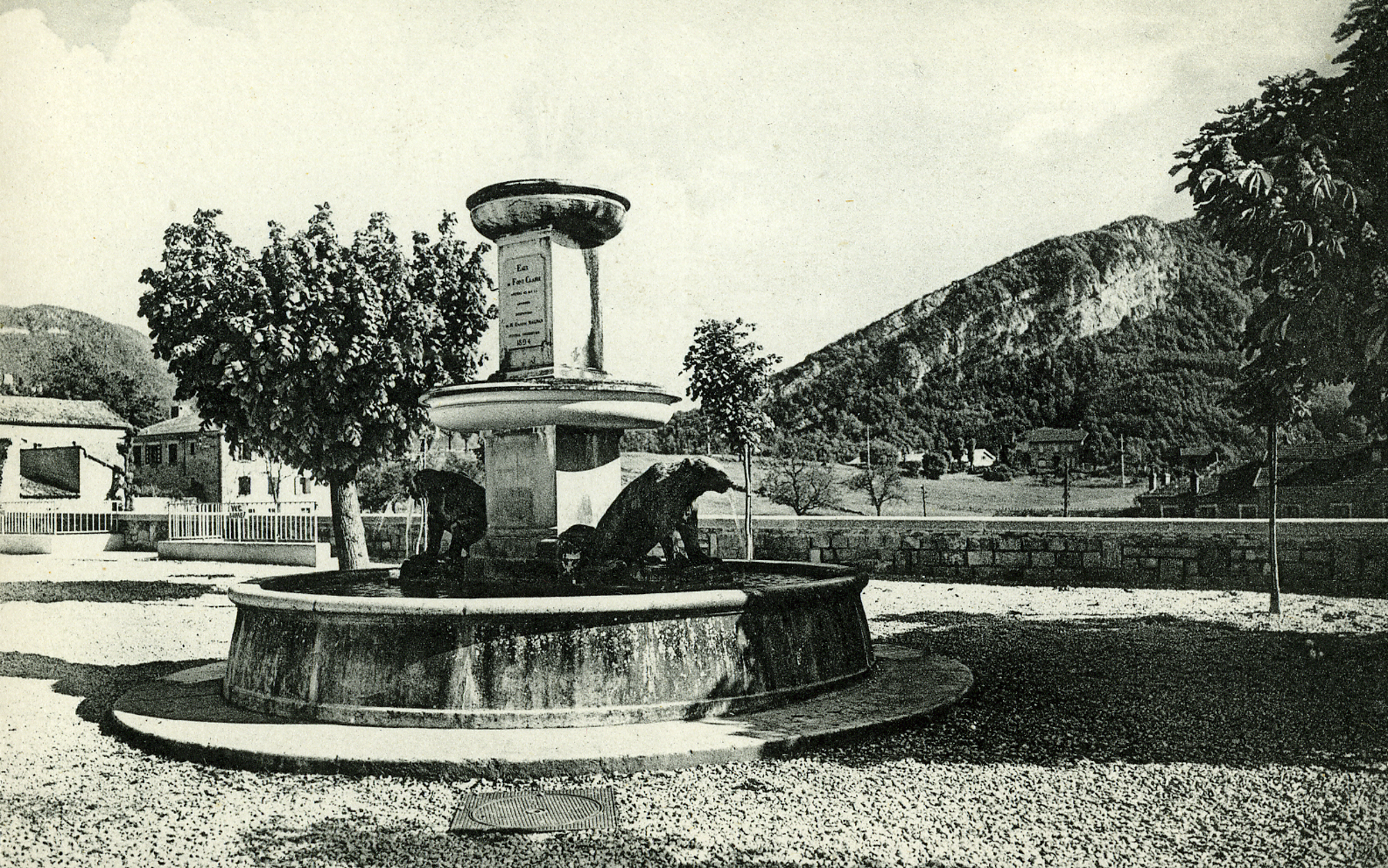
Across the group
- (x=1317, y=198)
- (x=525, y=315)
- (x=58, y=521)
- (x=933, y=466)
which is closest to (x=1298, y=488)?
(x=933, y=466)

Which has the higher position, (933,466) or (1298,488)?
(933,466)

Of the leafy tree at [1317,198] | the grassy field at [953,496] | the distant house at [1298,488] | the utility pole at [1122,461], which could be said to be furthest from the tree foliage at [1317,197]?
the utility pole at [1122,461]

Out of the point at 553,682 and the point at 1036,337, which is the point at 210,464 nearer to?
the point at 553,682

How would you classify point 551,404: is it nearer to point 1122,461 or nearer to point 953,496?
point 953,496

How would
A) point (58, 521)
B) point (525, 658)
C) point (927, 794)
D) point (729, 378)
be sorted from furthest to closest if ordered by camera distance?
1. point (58, 521)
2. point (729, 378)
3. point (525, 658)
4. point (927, 794)

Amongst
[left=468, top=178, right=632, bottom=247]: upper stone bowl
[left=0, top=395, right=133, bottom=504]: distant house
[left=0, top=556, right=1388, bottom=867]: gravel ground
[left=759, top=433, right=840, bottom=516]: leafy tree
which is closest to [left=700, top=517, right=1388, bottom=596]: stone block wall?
[left=0, top=556, right=1388, bottom=867]: gravel ground

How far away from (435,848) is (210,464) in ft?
169

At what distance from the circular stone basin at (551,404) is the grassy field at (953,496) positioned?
2885 centimetres

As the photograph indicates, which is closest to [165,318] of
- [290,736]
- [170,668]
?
[170,668]

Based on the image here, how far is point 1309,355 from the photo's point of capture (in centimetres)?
755

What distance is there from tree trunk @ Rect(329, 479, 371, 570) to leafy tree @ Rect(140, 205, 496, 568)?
3.12 ft

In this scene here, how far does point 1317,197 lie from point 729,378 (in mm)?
15406

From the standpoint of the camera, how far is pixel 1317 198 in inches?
257

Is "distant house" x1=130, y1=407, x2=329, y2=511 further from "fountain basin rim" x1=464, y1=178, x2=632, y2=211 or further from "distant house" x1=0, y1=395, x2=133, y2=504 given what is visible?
"fountain basin rim" x1=464, y1=178, x2=632, y2=211
